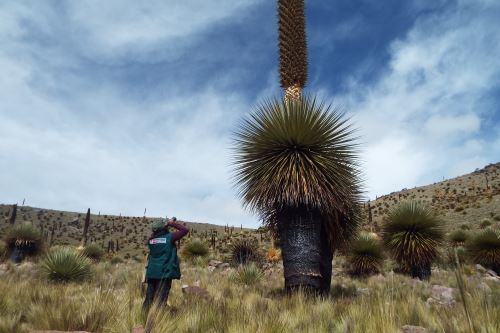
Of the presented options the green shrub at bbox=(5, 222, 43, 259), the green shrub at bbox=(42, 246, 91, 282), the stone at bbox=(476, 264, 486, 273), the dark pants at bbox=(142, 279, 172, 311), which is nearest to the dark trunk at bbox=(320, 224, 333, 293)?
the dark pants at bbox=(142, 279, 172, 311)

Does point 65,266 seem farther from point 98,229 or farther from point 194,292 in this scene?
point 98,229

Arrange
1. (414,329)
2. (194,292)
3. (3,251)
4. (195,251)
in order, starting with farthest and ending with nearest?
(195,251)
(3,251)
(194,292)
(414,329)

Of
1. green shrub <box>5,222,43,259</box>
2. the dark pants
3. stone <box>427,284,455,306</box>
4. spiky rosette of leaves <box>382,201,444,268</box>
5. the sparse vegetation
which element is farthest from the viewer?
the sparse vegetation

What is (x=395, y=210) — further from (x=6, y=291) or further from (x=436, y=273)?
(x=6, y=291)

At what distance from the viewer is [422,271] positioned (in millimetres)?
16812

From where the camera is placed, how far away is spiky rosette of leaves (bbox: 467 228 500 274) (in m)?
20.4

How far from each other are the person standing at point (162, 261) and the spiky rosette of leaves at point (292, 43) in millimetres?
5543

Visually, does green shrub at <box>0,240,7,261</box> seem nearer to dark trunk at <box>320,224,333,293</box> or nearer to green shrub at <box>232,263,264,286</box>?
green shrub at <box>232,263,264,286</box>

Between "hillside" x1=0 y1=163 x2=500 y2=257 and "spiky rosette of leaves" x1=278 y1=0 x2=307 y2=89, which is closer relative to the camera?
"spiky rosette of leaves" x1=278 y1=0 x2=307 y2=89

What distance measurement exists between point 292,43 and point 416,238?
9540mm

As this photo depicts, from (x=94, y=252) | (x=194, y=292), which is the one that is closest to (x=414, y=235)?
(x=194, y=292)

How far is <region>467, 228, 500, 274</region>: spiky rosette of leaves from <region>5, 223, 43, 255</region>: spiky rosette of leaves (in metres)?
23.2

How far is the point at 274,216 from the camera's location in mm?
11547

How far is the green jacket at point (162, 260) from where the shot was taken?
27.4 feet
